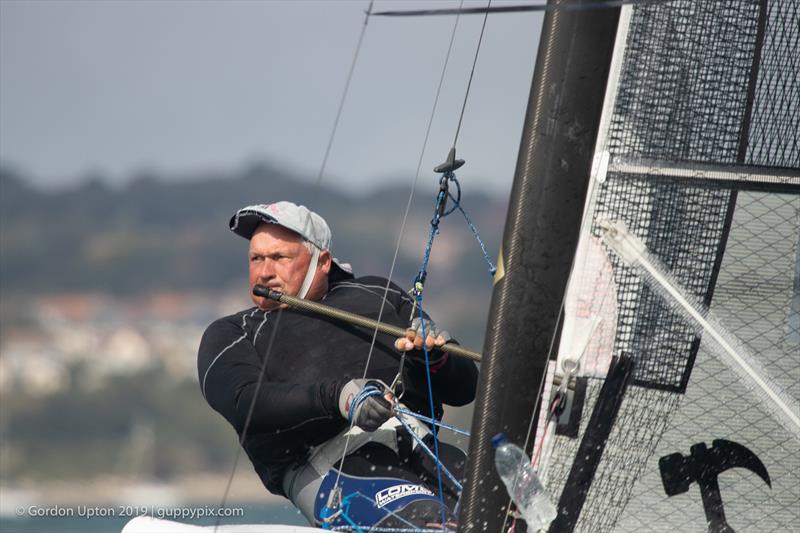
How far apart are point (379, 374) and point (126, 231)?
41.7m

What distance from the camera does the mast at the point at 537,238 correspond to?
6.38 ft

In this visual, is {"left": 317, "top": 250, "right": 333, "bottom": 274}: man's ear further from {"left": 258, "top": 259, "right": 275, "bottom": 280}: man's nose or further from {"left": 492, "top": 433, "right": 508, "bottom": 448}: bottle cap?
{"left": 492, "top": 433, "right": 508, "bottom": 448}: bottle cap

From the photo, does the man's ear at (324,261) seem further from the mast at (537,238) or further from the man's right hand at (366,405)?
the mast at (537,238)

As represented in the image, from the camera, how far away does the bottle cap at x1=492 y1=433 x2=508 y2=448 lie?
199 centimetres

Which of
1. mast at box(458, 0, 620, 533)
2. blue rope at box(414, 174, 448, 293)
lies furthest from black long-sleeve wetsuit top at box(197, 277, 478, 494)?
mast at box(458, 0, 620, 533)

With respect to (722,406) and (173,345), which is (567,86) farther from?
(173,345)

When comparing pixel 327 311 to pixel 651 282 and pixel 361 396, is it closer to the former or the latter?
pixel 361 396

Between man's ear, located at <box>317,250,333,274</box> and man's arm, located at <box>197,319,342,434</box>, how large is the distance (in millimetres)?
253

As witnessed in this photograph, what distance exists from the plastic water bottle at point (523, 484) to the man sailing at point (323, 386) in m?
0.35

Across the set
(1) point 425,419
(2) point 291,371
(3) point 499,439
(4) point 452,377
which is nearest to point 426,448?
(1) point 425,419

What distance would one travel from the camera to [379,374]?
2.61 metres

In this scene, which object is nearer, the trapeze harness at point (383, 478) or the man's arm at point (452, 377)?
the trapeze harness at point (383, 478)

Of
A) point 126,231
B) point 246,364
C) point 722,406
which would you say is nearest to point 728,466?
point 722,406

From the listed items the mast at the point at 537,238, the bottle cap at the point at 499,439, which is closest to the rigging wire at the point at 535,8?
the mast at the point at 537,238
